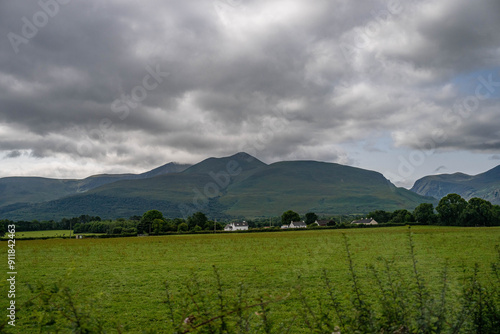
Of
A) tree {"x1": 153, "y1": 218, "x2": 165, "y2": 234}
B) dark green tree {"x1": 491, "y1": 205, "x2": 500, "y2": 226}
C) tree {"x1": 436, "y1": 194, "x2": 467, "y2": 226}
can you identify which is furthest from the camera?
tree {"x1": 153, "y1": 218, "x2": 165, "y2": 234}

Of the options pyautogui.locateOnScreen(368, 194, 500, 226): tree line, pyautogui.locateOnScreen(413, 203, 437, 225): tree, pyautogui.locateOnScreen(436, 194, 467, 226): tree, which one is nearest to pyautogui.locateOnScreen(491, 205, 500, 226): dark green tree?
pyautogui.locateOnScreen(368, 194, 500, 226): tree line

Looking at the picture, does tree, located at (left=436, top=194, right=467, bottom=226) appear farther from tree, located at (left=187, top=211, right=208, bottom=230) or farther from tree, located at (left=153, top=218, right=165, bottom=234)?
tree, located at (left=153, top=218, right=165, bottom=234)

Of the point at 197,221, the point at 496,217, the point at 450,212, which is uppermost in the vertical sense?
the point at 450,212

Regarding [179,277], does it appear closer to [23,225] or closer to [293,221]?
Answer: [293,221]

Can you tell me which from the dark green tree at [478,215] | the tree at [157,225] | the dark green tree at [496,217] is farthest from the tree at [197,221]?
the dark green tree at [496,217]

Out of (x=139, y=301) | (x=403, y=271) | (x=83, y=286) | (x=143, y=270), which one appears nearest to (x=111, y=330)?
(x=139, y=301)

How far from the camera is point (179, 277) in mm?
17953

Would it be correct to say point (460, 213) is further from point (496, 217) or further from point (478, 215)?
point (496, 217)

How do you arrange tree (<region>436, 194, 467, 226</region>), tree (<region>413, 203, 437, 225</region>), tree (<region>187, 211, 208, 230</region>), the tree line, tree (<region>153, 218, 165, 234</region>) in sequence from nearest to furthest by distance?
the tree line < tree (<region>436, 194, 467, 226</region>) < tree (<region>413, 203, 437, 225</region>) < tree (<region>153, 218, 165, 234</region>) < tree (<region>187, 211, 208, 230</region>)

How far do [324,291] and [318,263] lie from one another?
27.1ft

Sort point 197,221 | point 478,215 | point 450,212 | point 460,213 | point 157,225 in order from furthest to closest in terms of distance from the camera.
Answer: point 197,221 → point 157,225 → point 450,212 → point 460,213 → point 478,215

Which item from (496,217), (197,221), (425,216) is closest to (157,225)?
(197,221)

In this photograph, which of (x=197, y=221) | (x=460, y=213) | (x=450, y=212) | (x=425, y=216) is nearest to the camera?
(x=460, y=213)

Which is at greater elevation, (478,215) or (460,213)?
(460,213)
